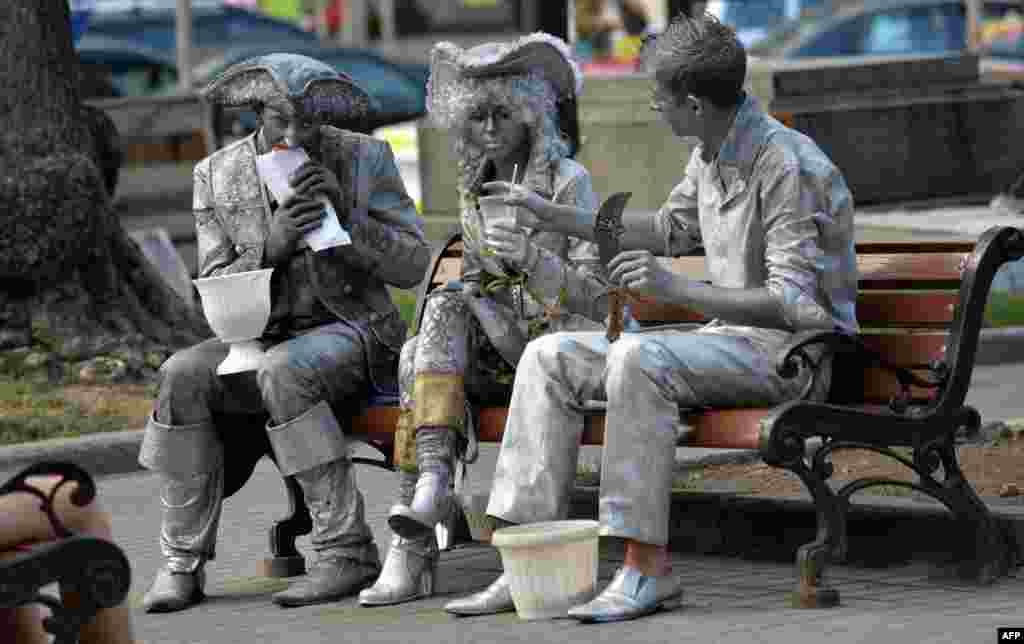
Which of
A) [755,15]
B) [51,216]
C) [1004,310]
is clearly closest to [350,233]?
[51,216]

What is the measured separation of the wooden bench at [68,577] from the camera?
4.86 metres

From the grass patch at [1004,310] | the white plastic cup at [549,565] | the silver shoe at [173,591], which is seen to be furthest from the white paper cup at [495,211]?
the grass patch at [1004,310]

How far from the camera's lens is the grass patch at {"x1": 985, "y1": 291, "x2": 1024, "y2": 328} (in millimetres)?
12727

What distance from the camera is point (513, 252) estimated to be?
6.71 m

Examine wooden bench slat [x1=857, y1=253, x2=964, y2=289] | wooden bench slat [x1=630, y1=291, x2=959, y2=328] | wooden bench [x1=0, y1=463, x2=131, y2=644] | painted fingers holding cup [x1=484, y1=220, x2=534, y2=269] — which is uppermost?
painted fingers holding cup [x1=484, y1=220, x2=534, y2=269]

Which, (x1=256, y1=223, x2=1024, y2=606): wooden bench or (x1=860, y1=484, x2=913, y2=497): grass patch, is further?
(x1=860, y1=484, x2=913, y2=497): grass patch

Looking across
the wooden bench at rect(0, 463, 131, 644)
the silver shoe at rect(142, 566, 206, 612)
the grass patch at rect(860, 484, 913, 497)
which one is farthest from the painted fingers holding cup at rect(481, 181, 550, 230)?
the wooden bench at rect(0, 463, 131, 644)

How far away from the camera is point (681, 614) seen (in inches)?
249

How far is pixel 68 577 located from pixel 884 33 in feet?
84.7

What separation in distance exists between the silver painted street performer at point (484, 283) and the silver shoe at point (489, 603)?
0.96ft

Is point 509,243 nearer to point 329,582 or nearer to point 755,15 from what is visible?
point 329,582

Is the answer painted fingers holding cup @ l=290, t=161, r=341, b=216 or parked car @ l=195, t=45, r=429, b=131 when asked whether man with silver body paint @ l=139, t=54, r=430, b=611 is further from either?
parked car @ l=195, t=45, r=429, b=131

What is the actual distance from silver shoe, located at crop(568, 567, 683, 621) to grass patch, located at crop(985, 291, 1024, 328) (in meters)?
6.54

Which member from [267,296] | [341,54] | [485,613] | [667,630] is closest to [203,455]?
[267,296]
